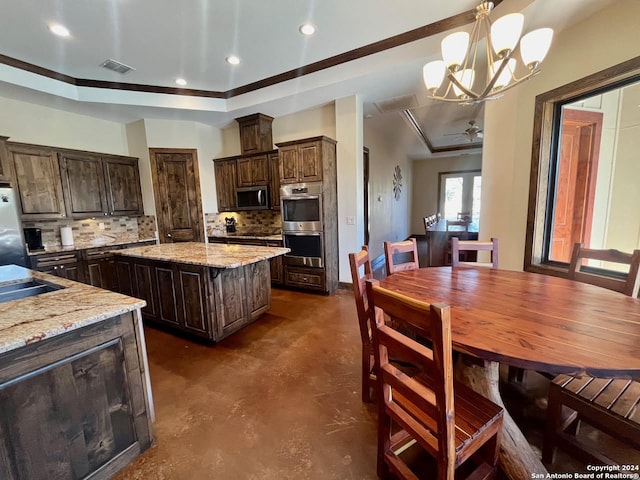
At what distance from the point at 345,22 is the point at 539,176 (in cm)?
245

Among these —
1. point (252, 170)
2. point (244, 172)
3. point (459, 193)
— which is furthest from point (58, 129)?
point (459, 193)

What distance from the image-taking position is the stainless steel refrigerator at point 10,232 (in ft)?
9.93

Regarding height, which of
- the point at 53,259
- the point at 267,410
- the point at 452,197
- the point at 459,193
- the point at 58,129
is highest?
the point at 58,129

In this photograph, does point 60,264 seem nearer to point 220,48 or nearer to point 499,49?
point 220,48

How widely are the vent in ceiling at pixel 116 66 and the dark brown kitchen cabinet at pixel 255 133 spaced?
163cm

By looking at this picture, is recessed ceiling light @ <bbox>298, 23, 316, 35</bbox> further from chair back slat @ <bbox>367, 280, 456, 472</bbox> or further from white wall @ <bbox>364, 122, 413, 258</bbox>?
chair back slat @ <bbox>367, 280, 456, 472</bbox>

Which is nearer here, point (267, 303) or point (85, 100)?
point (267, 303)

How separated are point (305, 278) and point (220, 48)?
3122 mm

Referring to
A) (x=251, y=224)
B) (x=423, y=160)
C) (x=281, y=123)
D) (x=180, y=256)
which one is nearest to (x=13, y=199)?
(x=180, y=256)

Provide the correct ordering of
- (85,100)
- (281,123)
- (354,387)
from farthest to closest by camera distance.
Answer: (281,123), (85,100), (354,387)

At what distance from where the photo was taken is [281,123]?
4676 mm

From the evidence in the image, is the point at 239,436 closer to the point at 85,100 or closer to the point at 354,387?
the point at 354,387

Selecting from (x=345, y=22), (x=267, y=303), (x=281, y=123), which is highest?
(x=345, y=22)

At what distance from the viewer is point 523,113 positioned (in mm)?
2742
